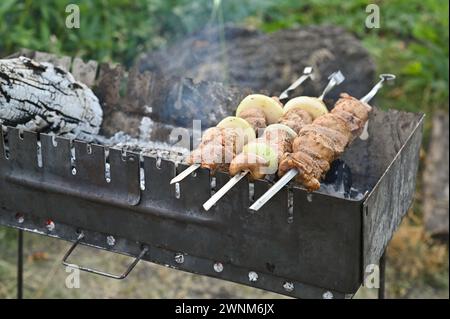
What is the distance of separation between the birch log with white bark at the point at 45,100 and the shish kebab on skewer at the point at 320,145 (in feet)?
3.73

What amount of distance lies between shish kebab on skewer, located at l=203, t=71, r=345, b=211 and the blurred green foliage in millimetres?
2963

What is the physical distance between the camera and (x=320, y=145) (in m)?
2.88

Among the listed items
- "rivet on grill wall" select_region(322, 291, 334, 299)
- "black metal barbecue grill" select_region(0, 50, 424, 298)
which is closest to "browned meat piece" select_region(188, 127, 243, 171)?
"black metal barbecue grill" select_region(0, 50, 424, 298)

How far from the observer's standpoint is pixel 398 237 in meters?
5.27

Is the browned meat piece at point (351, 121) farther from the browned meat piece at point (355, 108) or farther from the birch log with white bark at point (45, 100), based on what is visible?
the birch log with white bark at point (45, 100)

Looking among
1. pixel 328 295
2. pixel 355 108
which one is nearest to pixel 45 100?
pixel 355 108

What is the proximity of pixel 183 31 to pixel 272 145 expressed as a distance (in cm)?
432

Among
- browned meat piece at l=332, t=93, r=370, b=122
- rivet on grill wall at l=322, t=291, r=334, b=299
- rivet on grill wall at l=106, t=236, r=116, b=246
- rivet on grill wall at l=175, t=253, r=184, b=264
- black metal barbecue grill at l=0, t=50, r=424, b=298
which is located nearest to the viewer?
black metal barbecue grill at l=0, t=50, r=424, b=298

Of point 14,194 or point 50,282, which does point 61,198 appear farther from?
point 50,282

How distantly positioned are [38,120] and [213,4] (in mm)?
4020

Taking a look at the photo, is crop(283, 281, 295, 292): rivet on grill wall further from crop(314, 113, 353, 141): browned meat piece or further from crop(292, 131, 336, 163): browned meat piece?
crop(314, 113, 353, 141): browned meat piece

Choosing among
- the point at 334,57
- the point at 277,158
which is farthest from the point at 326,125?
the point at 334,57

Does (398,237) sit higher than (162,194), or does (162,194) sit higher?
(162,194)

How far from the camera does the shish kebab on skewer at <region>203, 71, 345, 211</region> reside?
8.77ft
